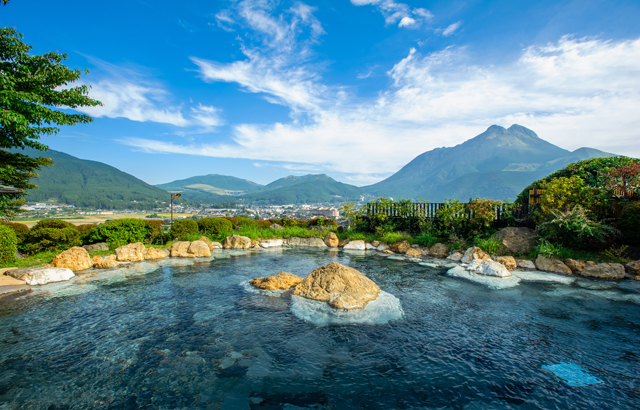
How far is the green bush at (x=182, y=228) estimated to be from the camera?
16078mm

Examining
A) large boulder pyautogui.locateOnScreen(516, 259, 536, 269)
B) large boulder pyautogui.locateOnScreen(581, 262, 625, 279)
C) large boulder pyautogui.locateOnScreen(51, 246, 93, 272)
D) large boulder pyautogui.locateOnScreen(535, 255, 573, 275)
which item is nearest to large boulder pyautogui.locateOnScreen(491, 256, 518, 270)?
large boulder pyautogui.locateOnScreen(516, 259, 536, 269)

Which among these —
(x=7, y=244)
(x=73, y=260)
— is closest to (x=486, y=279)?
(x=73, y=260)

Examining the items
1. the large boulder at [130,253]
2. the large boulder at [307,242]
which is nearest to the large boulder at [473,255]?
the large boulder at [307,242]

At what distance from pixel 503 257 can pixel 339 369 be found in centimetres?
1030

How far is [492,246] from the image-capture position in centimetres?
1216

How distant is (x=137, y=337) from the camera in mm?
5070

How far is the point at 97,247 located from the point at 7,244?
3.31 metres

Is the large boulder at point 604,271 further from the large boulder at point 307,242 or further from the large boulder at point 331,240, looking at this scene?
the large boulder at point 307,242

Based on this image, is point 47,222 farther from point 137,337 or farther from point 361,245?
point 361,245

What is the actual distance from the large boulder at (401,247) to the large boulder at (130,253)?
40.9 ft

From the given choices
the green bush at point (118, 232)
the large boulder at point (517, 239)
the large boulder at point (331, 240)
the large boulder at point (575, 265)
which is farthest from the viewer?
the large boulder at point (331, 240)

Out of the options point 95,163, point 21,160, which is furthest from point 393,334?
point 95,163

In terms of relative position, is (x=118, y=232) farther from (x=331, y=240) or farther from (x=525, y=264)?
(x=525, y=264)

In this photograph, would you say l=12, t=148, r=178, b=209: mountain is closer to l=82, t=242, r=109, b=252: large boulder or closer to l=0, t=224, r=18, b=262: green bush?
l=82, t=242, r=109, b=252: large boulder
